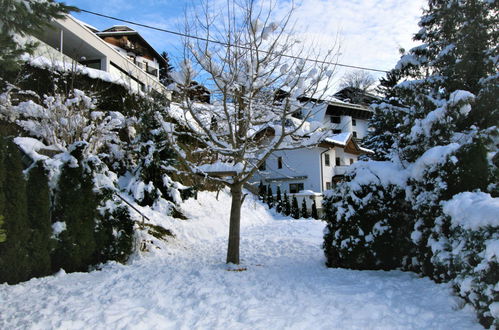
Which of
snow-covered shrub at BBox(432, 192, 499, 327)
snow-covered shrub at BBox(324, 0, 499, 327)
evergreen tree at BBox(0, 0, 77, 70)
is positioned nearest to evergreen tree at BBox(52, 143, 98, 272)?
evergreen tree at BBox(0, 0, 77, 70)

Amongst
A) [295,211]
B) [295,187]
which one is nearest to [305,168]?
[295,187]

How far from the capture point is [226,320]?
4.16 meters

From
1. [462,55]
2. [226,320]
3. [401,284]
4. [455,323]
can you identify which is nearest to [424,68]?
[462,55]

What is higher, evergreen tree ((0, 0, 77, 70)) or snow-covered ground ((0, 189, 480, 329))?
evergreen tree ((0, 0, 77, 70))

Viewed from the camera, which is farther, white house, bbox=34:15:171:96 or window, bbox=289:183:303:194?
window, bbox=289:183:303:194

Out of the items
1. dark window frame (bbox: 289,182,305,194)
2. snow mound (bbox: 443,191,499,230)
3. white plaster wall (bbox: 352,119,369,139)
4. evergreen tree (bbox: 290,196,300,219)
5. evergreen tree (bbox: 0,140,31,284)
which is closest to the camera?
snow mound (bbox: 443,191,499,230)

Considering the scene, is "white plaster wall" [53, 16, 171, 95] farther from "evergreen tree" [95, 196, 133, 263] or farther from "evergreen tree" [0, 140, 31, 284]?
"evergreen tree" [0, 140, 31, 284]

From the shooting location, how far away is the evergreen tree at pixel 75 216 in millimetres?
6406

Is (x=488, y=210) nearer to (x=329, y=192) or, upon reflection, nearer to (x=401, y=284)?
(x=401, y=284)

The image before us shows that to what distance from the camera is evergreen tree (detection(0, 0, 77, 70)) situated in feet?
12.5

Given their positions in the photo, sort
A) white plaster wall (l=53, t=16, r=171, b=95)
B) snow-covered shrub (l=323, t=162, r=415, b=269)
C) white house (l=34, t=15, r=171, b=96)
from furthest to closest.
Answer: white plaster wall (l=53, t=16, r=171, b=95) → white house (l=34, t=15, r=171, b=96) → snow-covered shrub (l=323, t=162, r=415, b=269)

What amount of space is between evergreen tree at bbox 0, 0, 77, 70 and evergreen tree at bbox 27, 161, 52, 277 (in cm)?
245

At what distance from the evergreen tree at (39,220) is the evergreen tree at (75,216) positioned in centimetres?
31

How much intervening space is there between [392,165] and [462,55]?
351 centimetres
